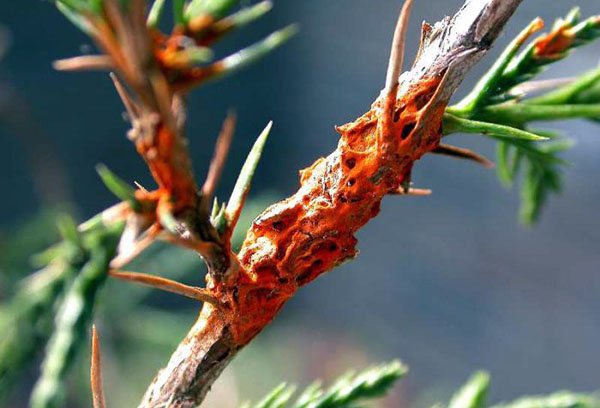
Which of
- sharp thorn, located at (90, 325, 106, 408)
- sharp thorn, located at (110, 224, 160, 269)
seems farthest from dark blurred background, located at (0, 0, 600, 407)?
sharp thorn, located at (110, 224, 160, 269)

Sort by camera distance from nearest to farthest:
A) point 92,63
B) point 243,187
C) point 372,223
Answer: point 92,63 → point 243,187 → point 372,223

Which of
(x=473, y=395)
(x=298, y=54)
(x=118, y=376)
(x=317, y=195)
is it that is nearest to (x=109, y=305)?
(x=118, y=376)

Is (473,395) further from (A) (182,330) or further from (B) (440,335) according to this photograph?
(B) (440,335)

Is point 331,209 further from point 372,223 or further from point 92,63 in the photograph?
point 372,223

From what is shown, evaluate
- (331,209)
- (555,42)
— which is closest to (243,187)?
(331,209)

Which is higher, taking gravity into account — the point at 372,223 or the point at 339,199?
the point at 339,199

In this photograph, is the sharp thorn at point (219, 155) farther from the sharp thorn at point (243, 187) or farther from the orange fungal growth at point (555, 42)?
the orange fungal growth at point (555, 42)

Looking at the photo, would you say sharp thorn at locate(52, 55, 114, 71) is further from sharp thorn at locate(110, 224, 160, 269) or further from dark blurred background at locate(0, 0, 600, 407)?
dark blurred background at locate(0, 0, 600, 407)
